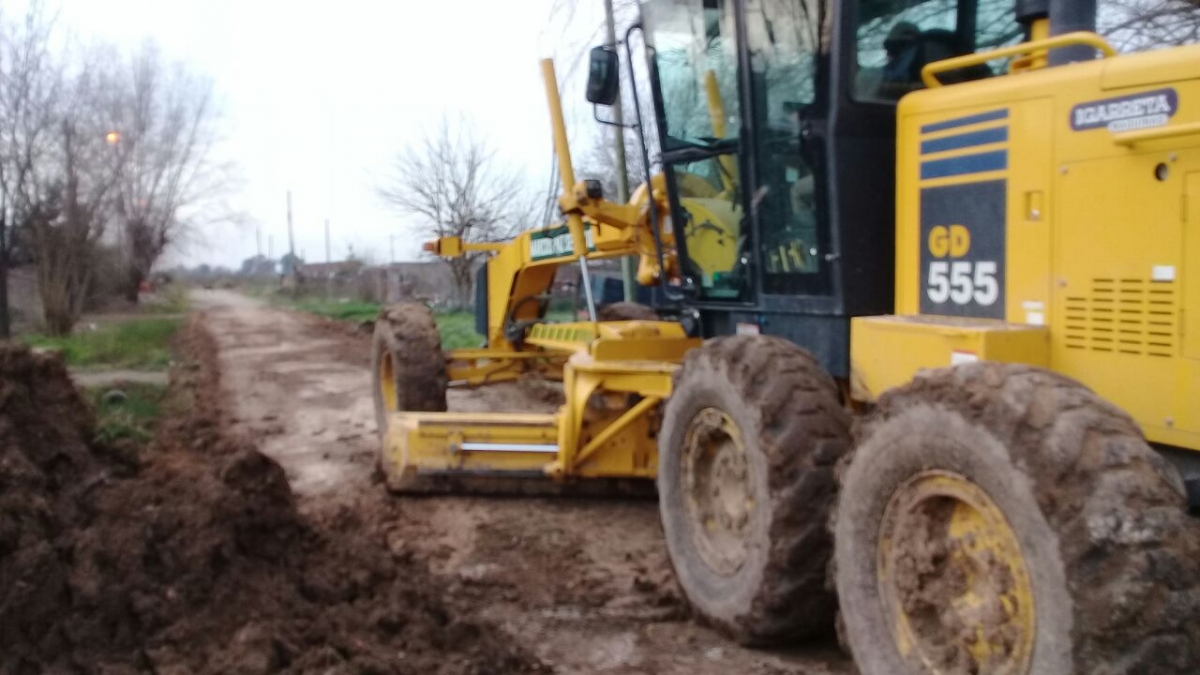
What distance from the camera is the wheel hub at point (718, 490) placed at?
5.03m

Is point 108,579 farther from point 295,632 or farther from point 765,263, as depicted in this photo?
point 765,263

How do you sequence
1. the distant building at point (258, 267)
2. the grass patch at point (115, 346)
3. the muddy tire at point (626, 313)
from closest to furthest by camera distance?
the muddy tire at point (626, 313) < the grass patch at point (115, 346) < the distant building at point (258, 267)

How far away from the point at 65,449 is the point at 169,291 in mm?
51427

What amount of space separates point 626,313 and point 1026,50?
5.29 m

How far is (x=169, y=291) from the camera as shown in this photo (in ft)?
177

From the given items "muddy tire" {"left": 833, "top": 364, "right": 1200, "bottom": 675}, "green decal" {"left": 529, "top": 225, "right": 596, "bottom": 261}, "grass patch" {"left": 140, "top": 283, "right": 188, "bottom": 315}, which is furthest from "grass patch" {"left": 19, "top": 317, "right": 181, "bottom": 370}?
"grass patch" {"left": 140, "top": 283, "right": 188, "bottom": 315}

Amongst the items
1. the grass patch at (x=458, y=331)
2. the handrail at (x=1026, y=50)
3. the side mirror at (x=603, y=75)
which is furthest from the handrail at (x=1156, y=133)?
the grass patch at (x=458, y=331)

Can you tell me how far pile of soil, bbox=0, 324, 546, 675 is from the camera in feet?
14.7

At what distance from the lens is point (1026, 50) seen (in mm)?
4199

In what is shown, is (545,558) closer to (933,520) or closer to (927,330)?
(927,330)

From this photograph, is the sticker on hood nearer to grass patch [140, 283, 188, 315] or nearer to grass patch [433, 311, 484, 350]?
grass patch [433, 311, 484, 350]

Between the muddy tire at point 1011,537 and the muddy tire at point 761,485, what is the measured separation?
15.5 inches

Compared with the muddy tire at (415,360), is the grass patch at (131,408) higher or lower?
lower

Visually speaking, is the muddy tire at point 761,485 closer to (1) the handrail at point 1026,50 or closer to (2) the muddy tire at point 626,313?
(1) the handrail at point 1026,50
